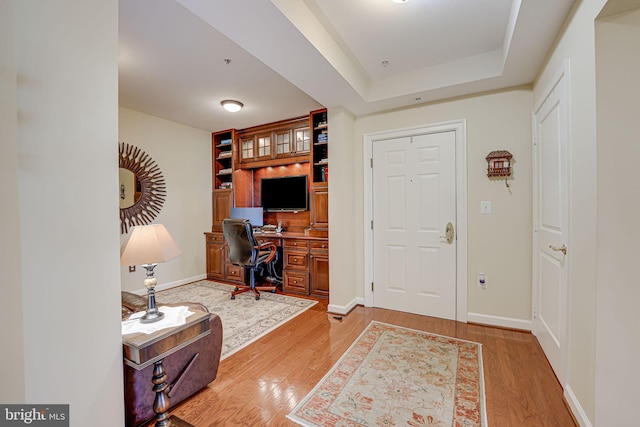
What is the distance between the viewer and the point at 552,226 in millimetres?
1995

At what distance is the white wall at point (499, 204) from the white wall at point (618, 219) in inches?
52.1

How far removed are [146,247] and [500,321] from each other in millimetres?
3082

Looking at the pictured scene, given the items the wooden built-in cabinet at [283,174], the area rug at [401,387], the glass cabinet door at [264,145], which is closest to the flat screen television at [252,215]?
the wooden built-in cabinet at [283,174]

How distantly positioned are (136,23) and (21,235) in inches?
74.4

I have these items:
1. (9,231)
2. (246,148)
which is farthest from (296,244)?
(9,231)

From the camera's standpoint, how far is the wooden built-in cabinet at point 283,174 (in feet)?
12.0

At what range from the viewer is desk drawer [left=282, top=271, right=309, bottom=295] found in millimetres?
3721

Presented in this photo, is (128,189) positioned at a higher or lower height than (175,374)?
higher

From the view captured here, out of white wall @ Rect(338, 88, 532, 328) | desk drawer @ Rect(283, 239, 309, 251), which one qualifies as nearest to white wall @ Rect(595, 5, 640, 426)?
white wall @ Rect(338, 88, 532, 328)

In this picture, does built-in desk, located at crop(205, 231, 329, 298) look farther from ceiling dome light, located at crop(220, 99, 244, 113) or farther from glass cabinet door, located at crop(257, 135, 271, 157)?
ceiling dome light, located at crop(220, 99, 244, 113)

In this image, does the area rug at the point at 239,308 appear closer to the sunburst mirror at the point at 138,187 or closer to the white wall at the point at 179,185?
the white wall at the point at 179,185

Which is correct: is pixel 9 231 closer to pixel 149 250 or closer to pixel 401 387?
pixel 149 250

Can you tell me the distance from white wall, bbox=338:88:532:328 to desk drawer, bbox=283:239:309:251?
6.51 ft

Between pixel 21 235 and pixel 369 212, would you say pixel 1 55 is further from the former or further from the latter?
pixel 369 212
